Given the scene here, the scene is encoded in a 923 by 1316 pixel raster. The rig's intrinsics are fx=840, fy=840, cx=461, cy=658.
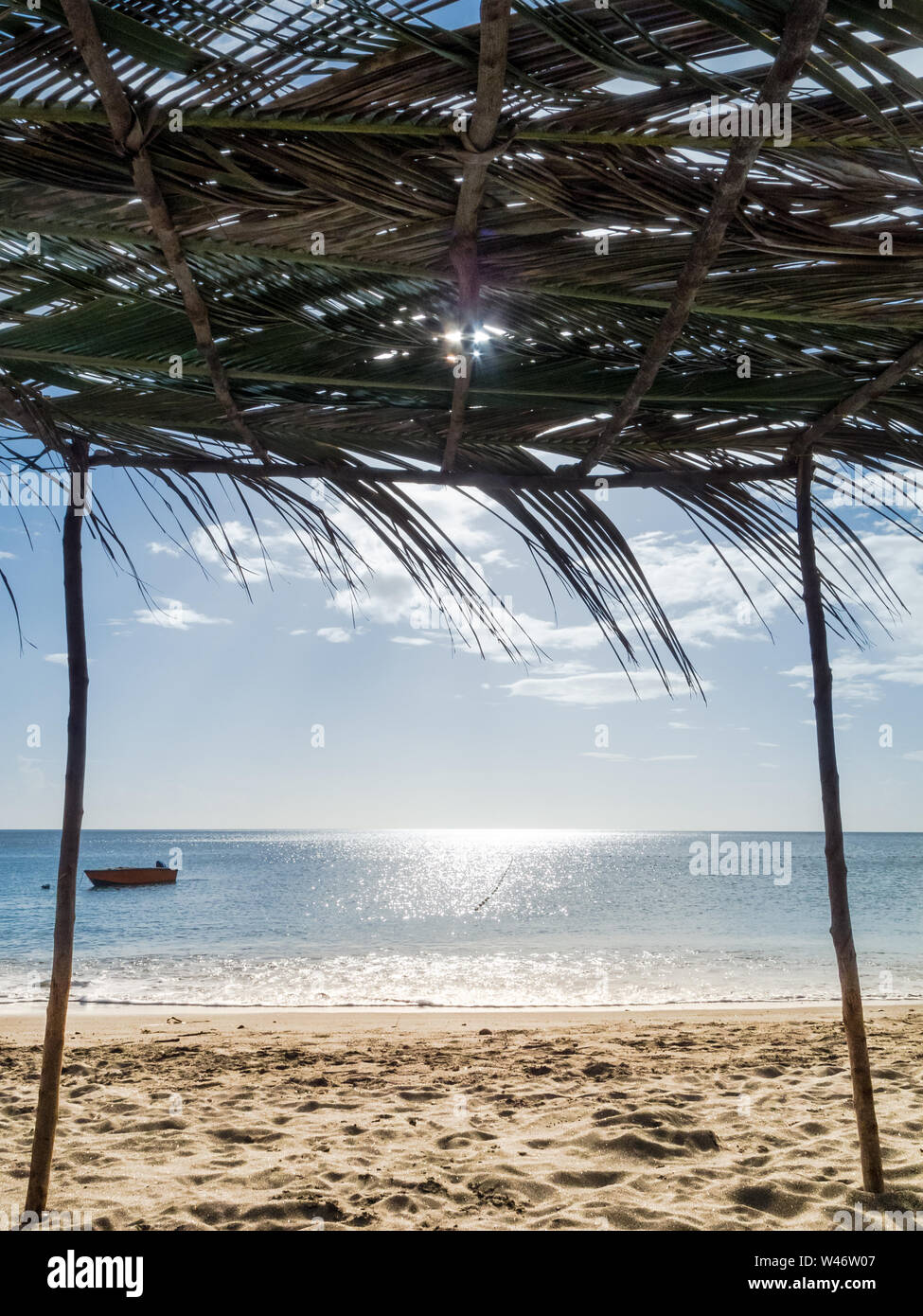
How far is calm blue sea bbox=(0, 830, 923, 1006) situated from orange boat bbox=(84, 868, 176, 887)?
0.92m

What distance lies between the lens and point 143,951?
714 inches

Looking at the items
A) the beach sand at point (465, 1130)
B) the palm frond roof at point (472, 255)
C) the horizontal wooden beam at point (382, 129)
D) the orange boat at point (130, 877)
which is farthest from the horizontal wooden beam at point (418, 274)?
the orange boat at point (130, 877)

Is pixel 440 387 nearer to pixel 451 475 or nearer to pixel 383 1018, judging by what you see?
pixel 451 475

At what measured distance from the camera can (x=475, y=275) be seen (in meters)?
1.67

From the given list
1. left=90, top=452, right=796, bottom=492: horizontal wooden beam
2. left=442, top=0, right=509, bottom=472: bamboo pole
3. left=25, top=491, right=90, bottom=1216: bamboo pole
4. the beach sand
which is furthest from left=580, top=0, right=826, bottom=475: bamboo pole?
the beach sand

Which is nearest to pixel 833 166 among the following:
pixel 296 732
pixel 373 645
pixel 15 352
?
pixel 15 352

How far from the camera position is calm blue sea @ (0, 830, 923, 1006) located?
13.0 meters

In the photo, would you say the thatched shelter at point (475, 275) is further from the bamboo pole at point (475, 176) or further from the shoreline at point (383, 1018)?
the shoreline at point (383, 1018)

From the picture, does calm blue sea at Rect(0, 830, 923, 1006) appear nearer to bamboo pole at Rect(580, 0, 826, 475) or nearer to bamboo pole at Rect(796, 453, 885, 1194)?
bamboo pole at Rect(796, 453, 885, 1194)

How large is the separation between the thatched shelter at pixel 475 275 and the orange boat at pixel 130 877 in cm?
3193

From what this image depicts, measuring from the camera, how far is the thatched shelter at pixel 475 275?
1.23 meters

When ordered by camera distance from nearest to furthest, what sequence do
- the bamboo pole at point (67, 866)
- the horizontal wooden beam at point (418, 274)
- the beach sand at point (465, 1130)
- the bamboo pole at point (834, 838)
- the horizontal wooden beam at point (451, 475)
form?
the horizontal wooden beam at point (418, 274), the bamboo pole at point (67, 866), the horizontal wooden beam at point (451, 475), the bamboo pole at point (834, 838), the beach sand at point (465, 1130)
